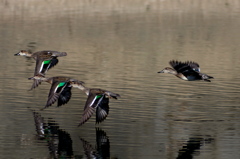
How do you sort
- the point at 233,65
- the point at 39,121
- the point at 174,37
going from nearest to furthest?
the point at 39,121 < the point at 233,65 < the point at 174,37

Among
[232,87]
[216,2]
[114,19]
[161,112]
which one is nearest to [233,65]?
[232,87]

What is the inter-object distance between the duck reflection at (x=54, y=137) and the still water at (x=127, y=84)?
0.03 m

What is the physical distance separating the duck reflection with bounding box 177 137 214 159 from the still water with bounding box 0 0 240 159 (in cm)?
3

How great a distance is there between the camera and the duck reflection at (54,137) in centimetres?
1952

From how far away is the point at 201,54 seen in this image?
41.6 m

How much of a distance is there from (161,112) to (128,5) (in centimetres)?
4660

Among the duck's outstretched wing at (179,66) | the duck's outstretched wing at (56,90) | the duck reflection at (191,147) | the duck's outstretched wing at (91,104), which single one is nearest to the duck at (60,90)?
the duck's outstretched wing at (56,90)

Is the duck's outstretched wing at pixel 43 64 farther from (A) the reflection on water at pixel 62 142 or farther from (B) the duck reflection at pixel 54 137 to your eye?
(A) the reflection on water at pixel 62 142

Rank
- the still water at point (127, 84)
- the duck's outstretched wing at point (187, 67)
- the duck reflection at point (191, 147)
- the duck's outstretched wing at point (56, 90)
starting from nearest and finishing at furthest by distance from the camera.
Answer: the duck reflection at point (191, 147) → the still water at point (127, 84) → the duck's outstretched wing at point (56, 90) → the duck's outstretched wing at point (187, 67)

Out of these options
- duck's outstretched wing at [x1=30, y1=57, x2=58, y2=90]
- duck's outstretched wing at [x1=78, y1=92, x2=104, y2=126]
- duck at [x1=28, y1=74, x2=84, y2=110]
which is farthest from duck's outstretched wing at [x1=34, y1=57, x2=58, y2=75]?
duck's outstretched wing at [x1=78, y1=92, x2=104, y2=126]

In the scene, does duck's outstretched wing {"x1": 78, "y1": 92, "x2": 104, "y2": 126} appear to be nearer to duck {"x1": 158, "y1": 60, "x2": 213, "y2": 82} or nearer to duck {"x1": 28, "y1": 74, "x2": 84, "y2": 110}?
duck {"x1": 28, "y1": 74, "x2": 84, "y2": 110}

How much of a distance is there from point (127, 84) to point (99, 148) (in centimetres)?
1123

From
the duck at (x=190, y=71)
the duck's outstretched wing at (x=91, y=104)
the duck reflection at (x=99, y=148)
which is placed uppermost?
the duck at (x=190, y=71)

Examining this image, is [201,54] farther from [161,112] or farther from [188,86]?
[161,112]
